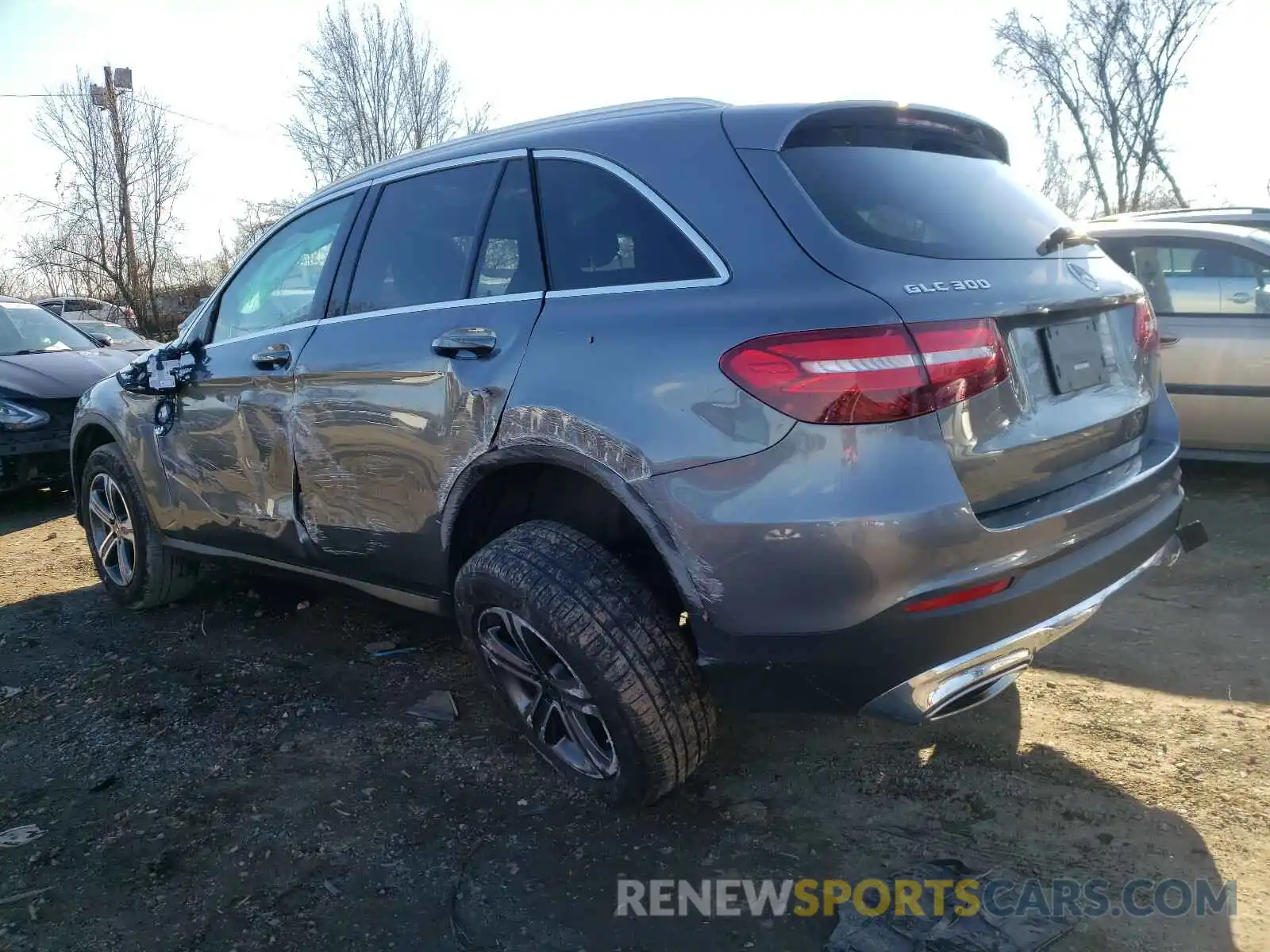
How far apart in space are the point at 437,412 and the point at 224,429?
4.44 ft

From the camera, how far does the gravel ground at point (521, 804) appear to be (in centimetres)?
227

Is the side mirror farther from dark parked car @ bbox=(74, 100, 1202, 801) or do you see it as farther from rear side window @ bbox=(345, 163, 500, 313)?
rear side window @ bbox=(345, 163, 500, 313)

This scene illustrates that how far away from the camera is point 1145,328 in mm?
2799

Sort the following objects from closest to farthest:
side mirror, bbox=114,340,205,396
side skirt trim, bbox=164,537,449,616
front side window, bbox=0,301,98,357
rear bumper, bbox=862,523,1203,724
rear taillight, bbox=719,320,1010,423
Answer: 1. rear taillight, bbox=719,320,1010,423
2. rear bumper, bbox=862,523,1203,724
3. side skirt trim, bbox=164,537,449,616
4. side mirror, bbox=114,340,205,396
5. front side window, bbox=0,301,98,357

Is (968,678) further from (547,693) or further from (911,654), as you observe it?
(547,693)

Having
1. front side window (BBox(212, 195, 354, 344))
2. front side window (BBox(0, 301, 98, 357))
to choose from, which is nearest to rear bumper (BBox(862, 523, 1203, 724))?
front side window (BBox(212, 195, 354, 344))

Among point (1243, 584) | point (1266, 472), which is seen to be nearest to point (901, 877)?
point (1243, 584)

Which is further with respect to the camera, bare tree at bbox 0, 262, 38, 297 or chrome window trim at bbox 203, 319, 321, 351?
bare tree at bbox 0, 262, 38, 297

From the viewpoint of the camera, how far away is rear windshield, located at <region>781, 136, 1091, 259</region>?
7.51ft

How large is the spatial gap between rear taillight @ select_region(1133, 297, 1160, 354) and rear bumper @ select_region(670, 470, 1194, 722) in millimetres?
751

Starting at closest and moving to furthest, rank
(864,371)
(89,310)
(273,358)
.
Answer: (864,371) < (273,358) < (89,310)

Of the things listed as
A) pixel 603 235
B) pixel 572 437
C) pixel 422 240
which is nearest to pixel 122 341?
pixel 422 240

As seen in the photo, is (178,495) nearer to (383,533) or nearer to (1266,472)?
(383,533)

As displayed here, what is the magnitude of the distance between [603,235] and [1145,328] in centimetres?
160
